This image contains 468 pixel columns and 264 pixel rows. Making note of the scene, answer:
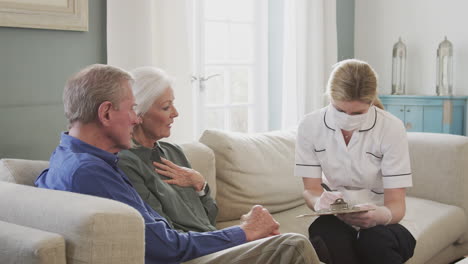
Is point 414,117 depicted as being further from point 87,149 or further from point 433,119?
point 87,149

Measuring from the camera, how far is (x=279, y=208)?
3.13 meters

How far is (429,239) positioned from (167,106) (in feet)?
4.62

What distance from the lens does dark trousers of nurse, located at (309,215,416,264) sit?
2.34 meters

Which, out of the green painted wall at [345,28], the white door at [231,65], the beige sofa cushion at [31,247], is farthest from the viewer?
the green painted wall at [345,28]

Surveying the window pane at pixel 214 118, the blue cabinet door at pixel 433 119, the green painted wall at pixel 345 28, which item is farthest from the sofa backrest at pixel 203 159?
the green painted wall at pixel 345 28

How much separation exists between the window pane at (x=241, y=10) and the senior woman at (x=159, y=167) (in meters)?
2.22

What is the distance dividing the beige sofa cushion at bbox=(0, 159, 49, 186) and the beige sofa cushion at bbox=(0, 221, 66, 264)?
20.3 inches

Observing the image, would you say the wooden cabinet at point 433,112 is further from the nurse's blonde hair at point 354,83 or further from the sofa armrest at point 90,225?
the sofa armrest at point 90,225

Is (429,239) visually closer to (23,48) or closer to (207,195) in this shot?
(207,195)

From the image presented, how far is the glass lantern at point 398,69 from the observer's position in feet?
16.1

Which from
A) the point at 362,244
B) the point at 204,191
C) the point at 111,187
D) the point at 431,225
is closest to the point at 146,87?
the point at 204,191

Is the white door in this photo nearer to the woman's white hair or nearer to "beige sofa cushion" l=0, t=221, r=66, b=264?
the woman's white hair

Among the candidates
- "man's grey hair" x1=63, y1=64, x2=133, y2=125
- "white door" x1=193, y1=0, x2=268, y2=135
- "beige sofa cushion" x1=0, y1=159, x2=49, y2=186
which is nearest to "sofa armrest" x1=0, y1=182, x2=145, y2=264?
"man's grey hair" x1=63, y1=64, x2=133, y2=125

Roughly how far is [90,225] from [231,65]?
3033 millimetres
